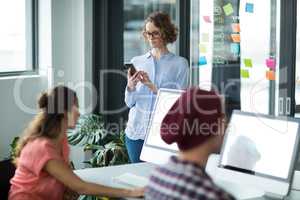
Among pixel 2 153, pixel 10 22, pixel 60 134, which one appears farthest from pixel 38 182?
pixel 10 22

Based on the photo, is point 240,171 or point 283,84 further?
point 283,84

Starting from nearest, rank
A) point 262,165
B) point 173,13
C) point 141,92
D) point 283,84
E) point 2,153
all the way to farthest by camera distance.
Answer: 1. point 262,165
2. point 141,92
3. point 283,84
4. point 2,153
5. point 173,13

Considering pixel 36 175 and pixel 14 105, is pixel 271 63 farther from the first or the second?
pixel 36 175

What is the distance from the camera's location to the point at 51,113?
272 centimetres

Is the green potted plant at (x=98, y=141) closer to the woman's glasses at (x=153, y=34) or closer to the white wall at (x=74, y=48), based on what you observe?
the white wall at (x=74, y=48)

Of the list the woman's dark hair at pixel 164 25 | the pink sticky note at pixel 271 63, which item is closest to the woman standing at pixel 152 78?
the woman's dark hair at pixel 164 25

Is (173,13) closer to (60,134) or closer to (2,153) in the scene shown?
(2,153)

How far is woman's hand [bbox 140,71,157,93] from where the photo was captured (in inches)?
145

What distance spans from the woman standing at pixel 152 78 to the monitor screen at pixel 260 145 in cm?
104

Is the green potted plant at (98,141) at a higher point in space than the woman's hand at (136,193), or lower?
lower

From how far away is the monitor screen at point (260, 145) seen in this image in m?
2.60

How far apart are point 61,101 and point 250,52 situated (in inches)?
95.7

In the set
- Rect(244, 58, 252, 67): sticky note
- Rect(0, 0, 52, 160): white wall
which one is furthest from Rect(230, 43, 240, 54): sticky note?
Rect(0, 0, 52, 160): white wall

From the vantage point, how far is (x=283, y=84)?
454 centimetres
